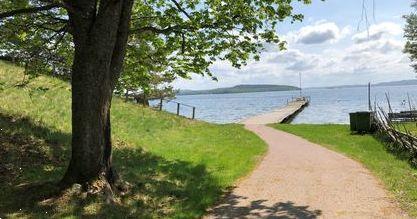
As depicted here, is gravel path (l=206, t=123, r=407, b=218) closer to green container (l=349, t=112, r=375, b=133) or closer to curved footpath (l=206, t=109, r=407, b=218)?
curved footpath (l=206, t=109, r=407, b=218)

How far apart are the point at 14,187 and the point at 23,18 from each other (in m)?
6.57

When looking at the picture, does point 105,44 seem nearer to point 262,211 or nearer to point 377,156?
point 262,211

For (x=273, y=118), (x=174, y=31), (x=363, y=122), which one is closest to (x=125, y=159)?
(x=174, y=31)

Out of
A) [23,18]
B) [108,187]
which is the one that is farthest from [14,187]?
[23,18]

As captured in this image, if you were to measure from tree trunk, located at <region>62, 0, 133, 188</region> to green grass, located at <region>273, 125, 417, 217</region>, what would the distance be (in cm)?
711

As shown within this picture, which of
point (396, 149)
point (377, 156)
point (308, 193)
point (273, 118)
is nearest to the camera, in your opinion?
point (308, 193)

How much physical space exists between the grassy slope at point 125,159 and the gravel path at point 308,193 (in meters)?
0.68

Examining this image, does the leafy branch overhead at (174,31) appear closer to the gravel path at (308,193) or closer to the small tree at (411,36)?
the gravel path at (308,193)

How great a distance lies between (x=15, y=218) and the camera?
9844 millimetres

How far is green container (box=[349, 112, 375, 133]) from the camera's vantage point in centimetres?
3070

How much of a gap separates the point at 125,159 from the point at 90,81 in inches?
303

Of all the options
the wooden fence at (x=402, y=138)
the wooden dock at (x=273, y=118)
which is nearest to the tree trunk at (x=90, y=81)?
the wooden fence at (x=402, y=138)

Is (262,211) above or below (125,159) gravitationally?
below

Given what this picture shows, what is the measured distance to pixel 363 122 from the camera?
3103cm
